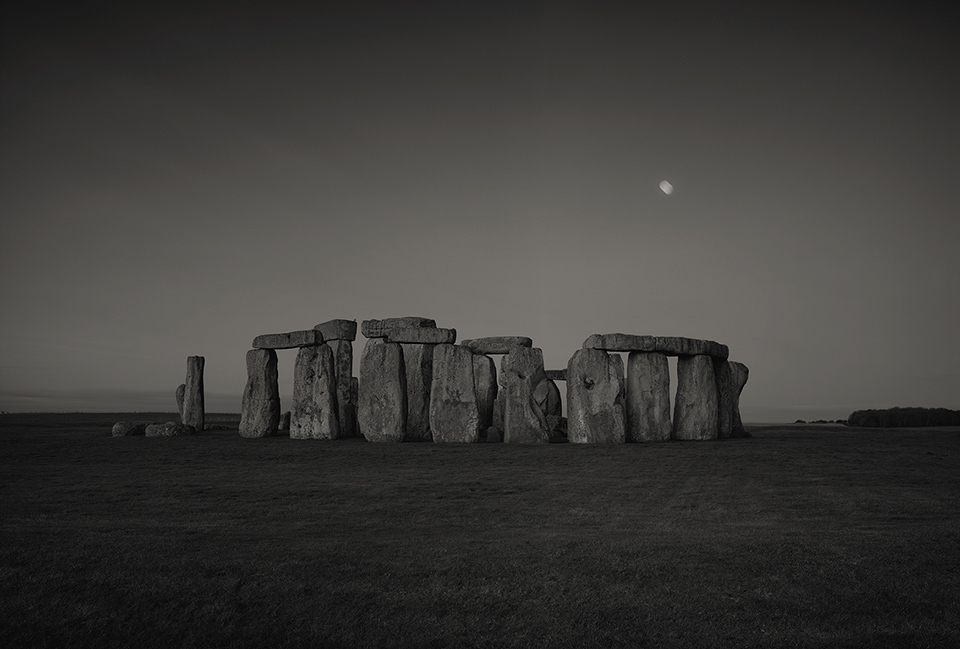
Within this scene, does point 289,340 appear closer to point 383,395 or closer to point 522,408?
point 383,395

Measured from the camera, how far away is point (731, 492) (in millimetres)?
7562

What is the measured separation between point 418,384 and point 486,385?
2.68 m

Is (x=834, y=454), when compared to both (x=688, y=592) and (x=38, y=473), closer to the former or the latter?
(x=688, y=592)

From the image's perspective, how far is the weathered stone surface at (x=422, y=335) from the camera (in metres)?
14.8

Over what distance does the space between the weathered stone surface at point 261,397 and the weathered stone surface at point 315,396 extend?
2.53 ft

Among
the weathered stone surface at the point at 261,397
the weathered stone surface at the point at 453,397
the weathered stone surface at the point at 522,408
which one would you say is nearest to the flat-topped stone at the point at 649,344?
the weathered stone surface at the point at 522,408

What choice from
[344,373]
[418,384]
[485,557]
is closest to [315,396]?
[344,373]

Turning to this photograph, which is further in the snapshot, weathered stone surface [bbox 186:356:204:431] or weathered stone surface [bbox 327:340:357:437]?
weathered stone surface [bbox 186:356:204:431]

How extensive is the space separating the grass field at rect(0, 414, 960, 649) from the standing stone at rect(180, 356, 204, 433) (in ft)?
27.5

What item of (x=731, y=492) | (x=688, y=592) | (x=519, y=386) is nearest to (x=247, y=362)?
(x=519, y=386)

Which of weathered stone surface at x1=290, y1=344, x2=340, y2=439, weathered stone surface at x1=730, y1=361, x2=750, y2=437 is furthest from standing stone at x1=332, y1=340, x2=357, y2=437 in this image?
weathered stone surface at x1=730, y1=361, x2=750, y2=437

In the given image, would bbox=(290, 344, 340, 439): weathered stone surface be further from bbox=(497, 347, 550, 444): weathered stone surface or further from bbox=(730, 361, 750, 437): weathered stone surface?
bbox=(730, 361, 750, 437): weathered stone surface

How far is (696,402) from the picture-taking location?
1430 centimetres

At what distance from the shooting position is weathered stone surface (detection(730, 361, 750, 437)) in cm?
1573
